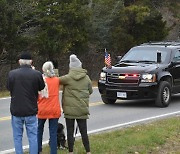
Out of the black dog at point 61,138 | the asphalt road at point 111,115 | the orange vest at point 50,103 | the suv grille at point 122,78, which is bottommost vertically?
the asphalt road at point 111,115

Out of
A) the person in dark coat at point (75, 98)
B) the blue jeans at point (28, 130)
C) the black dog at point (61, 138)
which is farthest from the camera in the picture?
the black dog at point (61, 138)

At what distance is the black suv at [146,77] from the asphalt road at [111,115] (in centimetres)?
37

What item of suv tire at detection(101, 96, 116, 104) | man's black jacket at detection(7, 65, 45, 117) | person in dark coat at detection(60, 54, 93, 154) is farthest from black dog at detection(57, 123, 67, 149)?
suv tire at detection(101, 96, 116, 104)

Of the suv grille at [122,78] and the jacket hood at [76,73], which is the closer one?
the jacket hood at [76,73]

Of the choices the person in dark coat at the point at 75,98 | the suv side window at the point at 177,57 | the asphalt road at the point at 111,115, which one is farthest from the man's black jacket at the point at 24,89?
the suv side window at the point at 177,57

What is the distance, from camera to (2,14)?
64.3 feet

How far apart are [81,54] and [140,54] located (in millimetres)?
11379

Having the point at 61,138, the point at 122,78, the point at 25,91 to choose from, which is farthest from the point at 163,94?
the point at 25,91

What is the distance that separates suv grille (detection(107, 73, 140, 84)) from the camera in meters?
13.0

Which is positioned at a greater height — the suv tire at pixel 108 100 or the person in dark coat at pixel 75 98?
the person in dark coat at pixel 75 98

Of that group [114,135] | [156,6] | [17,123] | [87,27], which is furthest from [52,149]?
[156,6]

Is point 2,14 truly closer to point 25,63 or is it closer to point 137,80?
point 137,80

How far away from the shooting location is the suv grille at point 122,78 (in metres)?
13.0

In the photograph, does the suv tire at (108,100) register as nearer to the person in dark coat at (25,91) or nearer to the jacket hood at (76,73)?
the jacket hood at (76,73)
